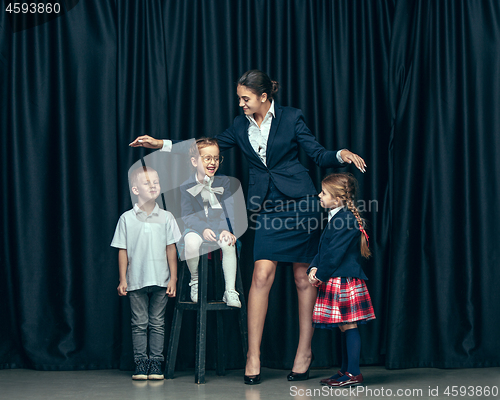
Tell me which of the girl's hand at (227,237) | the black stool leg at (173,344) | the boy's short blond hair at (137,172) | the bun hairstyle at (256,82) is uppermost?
the bun hairstyle at (256,82)

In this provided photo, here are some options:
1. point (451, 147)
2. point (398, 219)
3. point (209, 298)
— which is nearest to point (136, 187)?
point (209, 298)

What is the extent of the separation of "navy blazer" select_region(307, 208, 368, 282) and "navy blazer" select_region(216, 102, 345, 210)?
223 mm

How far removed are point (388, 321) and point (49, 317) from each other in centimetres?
188

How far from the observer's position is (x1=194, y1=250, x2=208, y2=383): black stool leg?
249 centimetres

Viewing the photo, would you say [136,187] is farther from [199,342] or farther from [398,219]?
[398,219]

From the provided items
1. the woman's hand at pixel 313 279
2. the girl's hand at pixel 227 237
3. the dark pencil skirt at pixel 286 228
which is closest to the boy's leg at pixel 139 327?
the girl's hand at pixel 227 237

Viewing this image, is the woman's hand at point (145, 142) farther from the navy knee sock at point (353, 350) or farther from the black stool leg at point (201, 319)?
the navy knee sock at point (353, 350)

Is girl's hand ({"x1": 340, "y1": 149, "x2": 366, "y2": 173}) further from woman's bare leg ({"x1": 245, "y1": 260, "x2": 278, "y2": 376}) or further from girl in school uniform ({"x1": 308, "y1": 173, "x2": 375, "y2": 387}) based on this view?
woman's bare leg ({"x1": 245, "y1": 260, "x2": 278, "y2": 376})

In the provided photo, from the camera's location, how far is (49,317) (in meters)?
2.91

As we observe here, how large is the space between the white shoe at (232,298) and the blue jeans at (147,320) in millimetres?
350

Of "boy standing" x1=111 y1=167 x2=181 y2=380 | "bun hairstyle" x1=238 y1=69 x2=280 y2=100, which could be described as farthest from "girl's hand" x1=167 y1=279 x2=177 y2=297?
"bun hairstyle" x1=238 y1=69 x2=280 y2=100

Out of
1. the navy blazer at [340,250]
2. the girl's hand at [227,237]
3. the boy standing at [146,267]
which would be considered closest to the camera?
the navy blazer at [340,250]

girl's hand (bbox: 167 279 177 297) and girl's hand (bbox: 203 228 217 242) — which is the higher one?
girl's hand (bbox: 203 228 217 242)

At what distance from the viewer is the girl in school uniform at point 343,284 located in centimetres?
243
